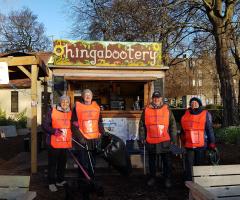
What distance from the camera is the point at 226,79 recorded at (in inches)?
772

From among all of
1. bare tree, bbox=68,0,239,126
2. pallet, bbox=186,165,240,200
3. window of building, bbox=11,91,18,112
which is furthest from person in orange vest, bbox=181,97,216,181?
window of building, bbox=11,91,18,112

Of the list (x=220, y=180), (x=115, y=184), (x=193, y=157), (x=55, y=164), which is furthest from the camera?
(x=115, y=184)

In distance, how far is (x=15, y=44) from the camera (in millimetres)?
59125

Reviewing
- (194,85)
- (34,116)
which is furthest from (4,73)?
(194,85)

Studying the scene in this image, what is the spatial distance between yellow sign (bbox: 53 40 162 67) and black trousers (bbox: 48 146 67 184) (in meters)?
3.96

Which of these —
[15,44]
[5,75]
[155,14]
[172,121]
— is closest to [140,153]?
[172,121]

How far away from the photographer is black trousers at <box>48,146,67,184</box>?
8.92m

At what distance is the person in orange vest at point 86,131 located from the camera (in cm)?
847

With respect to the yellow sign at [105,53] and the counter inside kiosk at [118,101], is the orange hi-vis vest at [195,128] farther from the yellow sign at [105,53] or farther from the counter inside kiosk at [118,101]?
the yellow sign at [105,53]

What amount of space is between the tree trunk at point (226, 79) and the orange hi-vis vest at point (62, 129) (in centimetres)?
1179

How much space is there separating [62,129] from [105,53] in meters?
4.37

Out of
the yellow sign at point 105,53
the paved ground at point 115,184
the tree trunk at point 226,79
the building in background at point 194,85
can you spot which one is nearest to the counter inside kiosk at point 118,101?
the yellow sign at point 105,53

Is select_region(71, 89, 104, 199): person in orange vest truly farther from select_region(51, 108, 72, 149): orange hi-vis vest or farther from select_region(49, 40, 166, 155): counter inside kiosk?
select_region(49, 40, 166, 155): counter inside kiosk

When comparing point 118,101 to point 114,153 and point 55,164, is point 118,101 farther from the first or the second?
point 55,164
